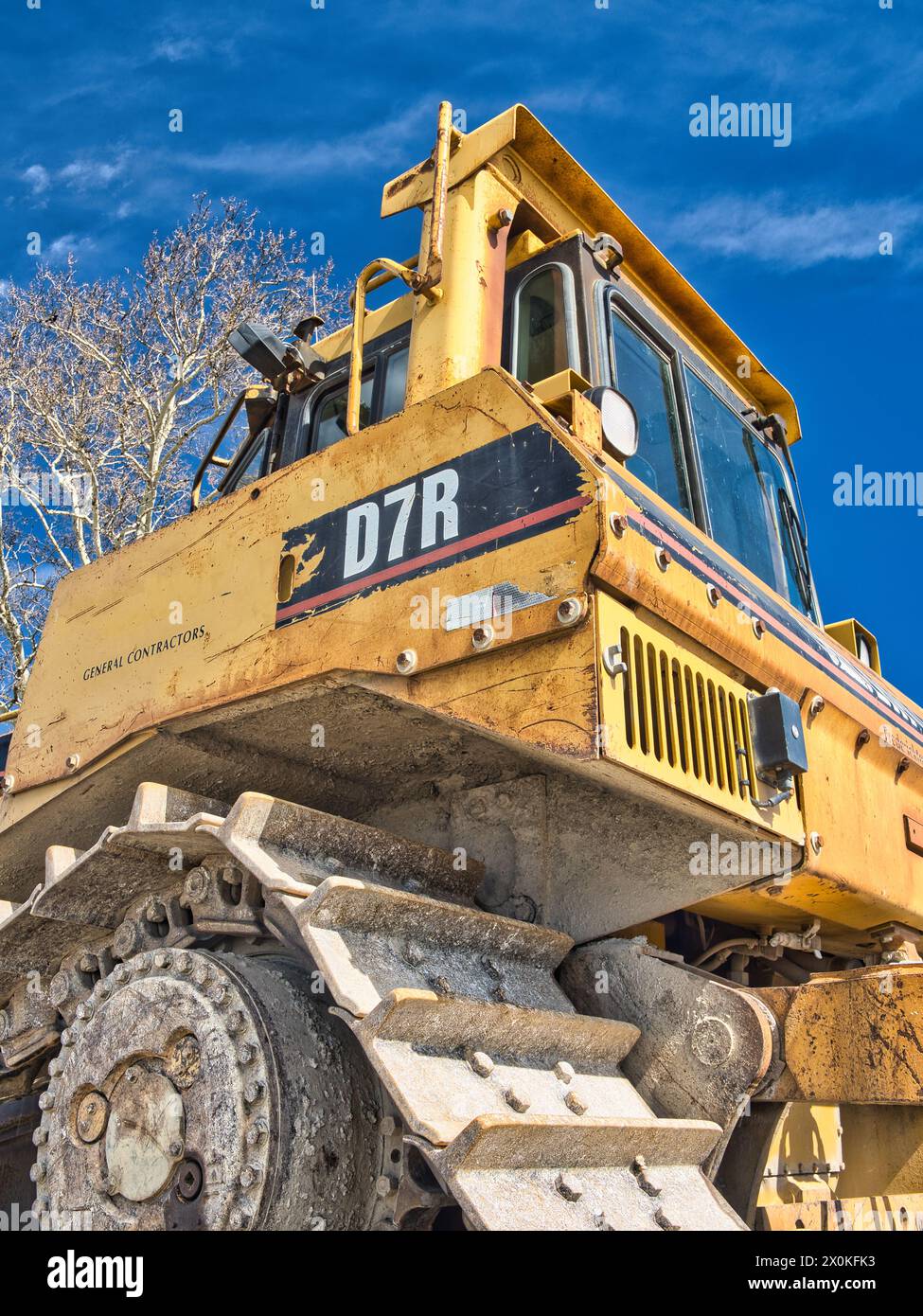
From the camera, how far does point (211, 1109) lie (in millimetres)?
2668

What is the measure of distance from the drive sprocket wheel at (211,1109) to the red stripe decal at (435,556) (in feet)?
3.08

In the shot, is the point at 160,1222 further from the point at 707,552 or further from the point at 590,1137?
the point at 707,552

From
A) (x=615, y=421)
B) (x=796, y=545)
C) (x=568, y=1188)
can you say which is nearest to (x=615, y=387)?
(x=615, y=421)

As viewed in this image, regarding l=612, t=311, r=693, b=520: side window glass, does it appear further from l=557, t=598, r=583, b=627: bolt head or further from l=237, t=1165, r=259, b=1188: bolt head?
l=237, t=1165, r=259, b=1188: bolt head

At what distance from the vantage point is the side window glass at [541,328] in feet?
12.2

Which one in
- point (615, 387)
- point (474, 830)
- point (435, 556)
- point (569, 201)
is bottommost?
point (474, 830)

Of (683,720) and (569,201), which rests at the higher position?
(569,201)

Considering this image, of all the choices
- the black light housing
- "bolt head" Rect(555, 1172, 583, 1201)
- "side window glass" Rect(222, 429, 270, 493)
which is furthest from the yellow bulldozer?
"side window glass" Rect(222, 429, 270, 493)

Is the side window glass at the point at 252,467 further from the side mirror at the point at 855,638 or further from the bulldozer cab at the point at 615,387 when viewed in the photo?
the side mirror at the point at 855,638

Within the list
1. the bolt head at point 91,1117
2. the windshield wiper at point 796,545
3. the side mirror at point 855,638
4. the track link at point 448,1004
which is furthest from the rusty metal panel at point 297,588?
the side mirror at point 855,638

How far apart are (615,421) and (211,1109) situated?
1.97 metres

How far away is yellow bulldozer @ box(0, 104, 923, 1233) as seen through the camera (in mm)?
2688

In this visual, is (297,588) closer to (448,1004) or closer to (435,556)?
(435,556)

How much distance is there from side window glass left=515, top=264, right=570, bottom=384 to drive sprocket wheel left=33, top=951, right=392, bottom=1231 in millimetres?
1869
